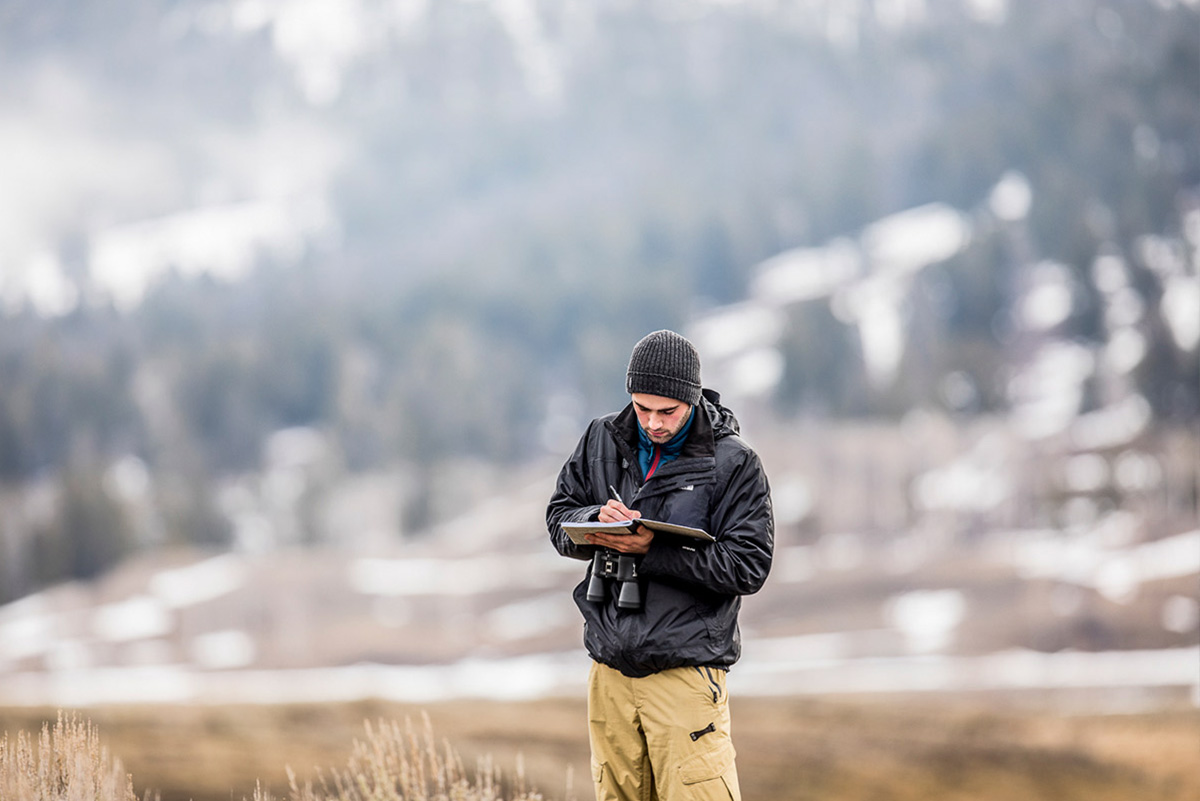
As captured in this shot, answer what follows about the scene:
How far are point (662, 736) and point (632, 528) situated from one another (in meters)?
0.58

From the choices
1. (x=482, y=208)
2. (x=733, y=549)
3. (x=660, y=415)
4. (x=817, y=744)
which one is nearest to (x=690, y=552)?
(x=733, y=549)

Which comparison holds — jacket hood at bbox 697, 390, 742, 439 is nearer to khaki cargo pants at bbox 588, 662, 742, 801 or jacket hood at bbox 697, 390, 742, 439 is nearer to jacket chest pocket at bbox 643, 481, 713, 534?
jacket chest pocket at bbox 643, 481, 713, 534

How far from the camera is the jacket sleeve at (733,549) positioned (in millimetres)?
2912

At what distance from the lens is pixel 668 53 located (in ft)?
121

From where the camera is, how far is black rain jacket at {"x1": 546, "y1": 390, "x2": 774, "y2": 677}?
2934mm

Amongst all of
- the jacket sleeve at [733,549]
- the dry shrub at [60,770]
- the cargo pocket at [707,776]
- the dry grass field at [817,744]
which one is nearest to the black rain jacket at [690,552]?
the jacket sleeve at [733,549]

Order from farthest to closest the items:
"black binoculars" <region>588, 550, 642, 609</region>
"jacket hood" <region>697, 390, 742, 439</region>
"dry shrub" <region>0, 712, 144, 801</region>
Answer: "dry shrub" <region>0, 712, 144, 801</region>, "jacket hood" <region>697, 390, 742, 439</region>, "black binoculars" <region>588, 550, 642, 609</region>

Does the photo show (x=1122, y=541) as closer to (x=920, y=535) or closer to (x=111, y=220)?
(x=920, y=535)

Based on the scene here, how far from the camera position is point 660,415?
3043 mm

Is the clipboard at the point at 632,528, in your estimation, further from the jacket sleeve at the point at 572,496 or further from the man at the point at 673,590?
the jacket sleeve at the point at 572,496

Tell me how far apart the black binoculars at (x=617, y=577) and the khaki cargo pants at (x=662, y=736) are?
21cm

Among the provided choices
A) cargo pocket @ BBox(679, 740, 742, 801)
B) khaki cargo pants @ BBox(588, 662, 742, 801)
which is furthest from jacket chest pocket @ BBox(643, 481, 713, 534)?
cargo pocket @ BBox(679, 740, 742, 801)

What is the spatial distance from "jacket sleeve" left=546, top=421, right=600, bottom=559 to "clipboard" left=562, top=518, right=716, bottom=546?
230 mm

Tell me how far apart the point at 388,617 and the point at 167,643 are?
17.6ft
